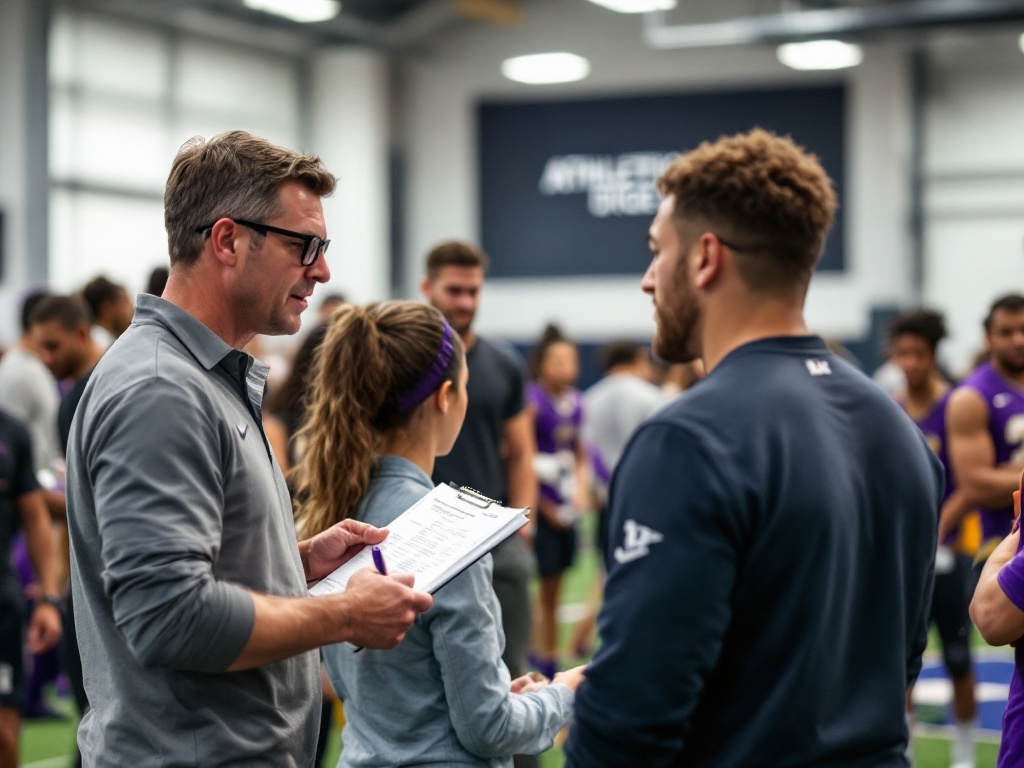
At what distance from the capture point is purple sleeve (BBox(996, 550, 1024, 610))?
230 cm

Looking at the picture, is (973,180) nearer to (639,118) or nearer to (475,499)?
(639,118)

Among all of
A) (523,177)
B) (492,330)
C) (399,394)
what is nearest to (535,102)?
(523,177)

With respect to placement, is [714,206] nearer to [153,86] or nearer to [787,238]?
[787,238]

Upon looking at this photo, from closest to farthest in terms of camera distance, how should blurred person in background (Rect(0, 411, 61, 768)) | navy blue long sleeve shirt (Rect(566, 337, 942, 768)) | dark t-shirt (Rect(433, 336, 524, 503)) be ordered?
navy blue long sleeve shirt (Rect(566, 337, 942, 768)) → blurred person in background (Rect(0, 411, 61, 768)) → dark t-shirt (Rect(433, 336, 524, 503))

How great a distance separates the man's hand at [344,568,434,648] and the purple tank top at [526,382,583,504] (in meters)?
6.30

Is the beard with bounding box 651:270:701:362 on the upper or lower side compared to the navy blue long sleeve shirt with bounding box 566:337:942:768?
upper

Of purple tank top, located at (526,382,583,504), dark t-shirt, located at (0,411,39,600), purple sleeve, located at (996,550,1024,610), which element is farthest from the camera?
purple tank top, located at (526,382,583,504)

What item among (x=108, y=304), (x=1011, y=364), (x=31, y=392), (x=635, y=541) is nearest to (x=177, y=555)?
(x=635, y=541)

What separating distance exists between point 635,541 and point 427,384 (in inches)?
40.9

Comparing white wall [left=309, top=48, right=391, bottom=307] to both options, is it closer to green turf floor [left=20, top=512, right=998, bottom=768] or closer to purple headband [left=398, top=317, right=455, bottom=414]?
green turf floor [left=20, top=512, right=998, bottom=768]

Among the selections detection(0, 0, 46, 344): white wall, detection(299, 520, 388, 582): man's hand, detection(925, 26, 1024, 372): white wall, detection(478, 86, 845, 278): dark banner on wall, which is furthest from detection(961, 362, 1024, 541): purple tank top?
detection(478, 86, 845, 278): dark banner on wall

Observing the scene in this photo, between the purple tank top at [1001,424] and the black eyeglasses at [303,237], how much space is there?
13.2ft

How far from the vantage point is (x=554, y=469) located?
8.40 metres

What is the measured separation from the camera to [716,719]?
1.76m
